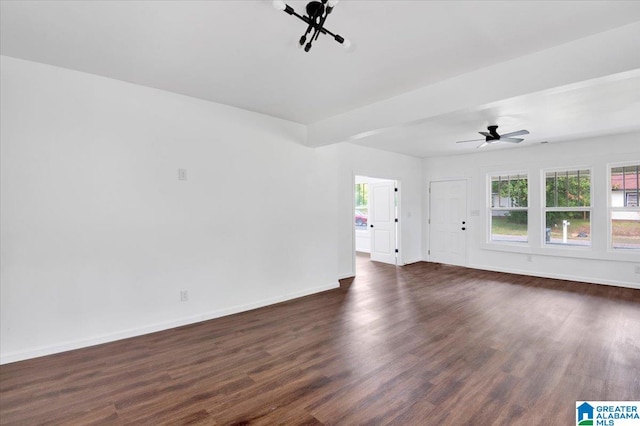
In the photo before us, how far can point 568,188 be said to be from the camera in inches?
227

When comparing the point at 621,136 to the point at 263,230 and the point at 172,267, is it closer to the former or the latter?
the point at 263,230

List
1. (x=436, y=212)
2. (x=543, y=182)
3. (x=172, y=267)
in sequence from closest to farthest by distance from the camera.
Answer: (x=172, y=267) < (x=543, y=182) < (x=436, y=212)

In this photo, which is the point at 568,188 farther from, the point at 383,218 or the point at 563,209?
the point at 383,218

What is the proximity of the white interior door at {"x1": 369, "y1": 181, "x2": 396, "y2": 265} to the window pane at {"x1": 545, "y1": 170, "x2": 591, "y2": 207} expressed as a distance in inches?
123

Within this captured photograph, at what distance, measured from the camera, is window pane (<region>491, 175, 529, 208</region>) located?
6.26m

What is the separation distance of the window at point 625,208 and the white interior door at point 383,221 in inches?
156

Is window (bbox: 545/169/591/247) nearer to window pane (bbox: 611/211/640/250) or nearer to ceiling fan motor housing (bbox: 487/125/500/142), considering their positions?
window pane (bbox: 611/211/640/250)

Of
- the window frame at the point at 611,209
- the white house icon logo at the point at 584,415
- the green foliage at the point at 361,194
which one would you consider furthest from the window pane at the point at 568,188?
the white house icon logo at the point at 584,415

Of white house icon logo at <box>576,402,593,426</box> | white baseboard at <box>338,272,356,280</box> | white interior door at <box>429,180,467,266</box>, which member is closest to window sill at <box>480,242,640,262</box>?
white interior door at <box>429,180,467,266</box>

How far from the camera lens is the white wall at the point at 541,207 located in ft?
17.1

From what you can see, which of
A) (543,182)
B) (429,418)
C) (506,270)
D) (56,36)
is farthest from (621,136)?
(56,36)

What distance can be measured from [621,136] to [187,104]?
7066 mm

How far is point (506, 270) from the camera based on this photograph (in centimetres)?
640

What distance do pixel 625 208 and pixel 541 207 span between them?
1191 mm
